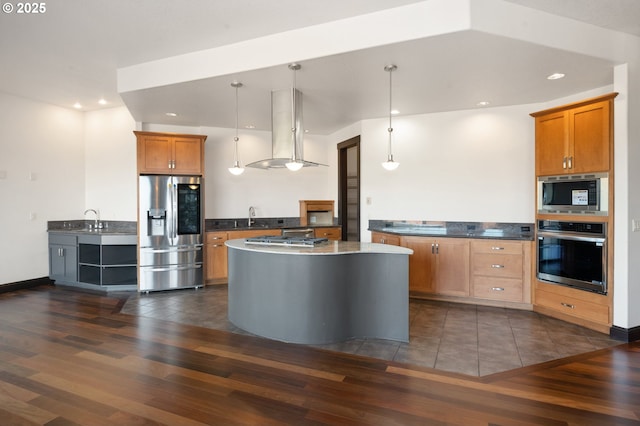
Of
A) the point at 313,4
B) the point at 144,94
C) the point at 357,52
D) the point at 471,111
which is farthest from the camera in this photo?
the point at 471,111

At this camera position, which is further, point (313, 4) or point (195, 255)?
point (195, 255)

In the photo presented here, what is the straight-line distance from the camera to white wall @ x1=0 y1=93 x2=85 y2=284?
5.15 m

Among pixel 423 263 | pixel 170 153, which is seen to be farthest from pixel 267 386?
pixel 170 153

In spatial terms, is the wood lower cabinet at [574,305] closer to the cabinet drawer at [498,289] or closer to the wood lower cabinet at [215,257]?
the cabinet drawer at [498,289]

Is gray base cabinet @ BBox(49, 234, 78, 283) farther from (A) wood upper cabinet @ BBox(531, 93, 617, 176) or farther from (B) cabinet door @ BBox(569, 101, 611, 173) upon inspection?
(B) cabinet door @ BBox(569, 101, 611, 173)

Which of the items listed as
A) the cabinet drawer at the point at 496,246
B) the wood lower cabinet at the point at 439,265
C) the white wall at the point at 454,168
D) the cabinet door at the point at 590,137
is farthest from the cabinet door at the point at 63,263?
the cabinet door at the point at 590,137

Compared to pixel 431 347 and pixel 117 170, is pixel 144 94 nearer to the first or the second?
pixel 117 170

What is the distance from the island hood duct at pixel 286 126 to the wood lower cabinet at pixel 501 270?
2.54 meters

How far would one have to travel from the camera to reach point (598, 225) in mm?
3596

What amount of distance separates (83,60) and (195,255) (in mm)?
2839

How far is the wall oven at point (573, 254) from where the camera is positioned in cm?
358

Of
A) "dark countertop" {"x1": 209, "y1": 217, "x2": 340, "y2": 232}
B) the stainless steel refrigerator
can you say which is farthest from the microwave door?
"dark countertop" {"x1": 209, "y1": 217, "x2": 340, "y2": 232}

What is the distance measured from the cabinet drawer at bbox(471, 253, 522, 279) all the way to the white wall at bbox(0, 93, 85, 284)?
20.9ft

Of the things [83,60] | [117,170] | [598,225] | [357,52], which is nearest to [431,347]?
[598,225]
